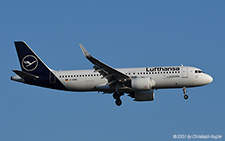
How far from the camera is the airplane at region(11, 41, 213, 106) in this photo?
168ft

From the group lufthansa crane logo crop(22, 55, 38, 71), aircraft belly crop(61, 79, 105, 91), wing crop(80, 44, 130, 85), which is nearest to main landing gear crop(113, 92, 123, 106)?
aircraft belly crop(61, 79, 105, 91)

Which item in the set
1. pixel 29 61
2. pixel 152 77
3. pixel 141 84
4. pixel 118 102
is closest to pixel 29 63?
pixel 29 61

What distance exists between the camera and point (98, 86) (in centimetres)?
5297

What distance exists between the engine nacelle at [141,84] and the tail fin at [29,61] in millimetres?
11237

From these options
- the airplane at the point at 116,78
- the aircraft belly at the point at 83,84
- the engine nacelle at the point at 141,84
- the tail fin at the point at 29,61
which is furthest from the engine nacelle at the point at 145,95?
the tail fin at the point at 29,61

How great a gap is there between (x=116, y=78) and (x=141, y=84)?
118 inches

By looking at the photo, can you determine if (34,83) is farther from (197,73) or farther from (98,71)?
(197,73)

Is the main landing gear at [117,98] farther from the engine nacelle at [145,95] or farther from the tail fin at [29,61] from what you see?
the tail fin at [29,61]

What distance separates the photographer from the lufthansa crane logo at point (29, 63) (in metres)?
56.1

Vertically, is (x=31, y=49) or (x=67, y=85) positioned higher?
(x=31, y=49)

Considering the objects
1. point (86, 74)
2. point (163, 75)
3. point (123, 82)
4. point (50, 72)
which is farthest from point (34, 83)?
point (163, 75)

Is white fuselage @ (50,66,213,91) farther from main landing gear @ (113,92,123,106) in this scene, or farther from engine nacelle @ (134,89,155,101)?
engine nacelle @ (134,89,155,101)

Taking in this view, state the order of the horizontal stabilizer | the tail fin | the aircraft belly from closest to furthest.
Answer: the horizontal stabilizer → the aircraft belly → the tail fin

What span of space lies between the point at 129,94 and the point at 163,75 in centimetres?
595
